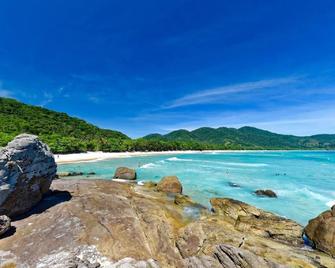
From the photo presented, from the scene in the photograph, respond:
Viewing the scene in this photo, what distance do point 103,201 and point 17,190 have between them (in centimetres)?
455

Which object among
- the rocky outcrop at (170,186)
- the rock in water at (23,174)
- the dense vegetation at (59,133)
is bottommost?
the rocky outcrop at (170,186)

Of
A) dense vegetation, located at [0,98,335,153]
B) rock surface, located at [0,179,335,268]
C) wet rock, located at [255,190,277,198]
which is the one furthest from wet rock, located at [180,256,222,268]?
dense vegetation, located at [0,98,335,153]

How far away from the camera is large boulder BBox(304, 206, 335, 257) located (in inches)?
404

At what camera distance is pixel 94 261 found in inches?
329

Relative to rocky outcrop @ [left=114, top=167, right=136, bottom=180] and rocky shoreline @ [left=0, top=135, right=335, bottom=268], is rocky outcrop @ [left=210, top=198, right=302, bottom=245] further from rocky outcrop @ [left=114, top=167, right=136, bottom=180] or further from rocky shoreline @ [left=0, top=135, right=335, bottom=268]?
rocky outcrop @ [left=114, top=167, right=136, bottom=180]

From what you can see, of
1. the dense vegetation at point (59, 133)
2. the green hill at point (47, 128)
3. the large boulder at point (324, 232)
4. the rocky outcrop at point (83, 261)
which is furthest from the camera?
the dense vegetation at point (59, 133)

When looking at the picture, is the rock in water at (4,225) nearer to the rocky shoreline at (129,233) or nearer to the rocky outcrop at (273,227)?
the rocky shoreline at (129,233)

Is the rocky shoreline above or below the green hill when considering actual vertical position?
below

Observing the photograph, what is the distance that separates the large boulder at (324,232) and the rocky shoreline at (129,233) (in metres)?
0.04

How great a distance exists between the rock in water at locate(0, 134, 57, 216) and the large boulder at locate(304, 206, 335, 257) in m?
14.9

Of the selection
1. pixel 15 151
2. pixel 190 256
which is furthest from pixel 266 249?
pixel 15 151

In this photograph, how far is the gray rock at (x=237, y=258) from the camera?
773 cm

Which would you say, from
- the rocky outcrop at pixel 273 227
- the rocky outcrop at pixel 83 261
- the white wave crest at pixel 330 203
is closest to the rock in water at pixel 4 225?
the rocky outcrop at pixel 83 261

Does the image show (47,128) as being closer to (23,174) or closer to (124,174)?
(124,174)
